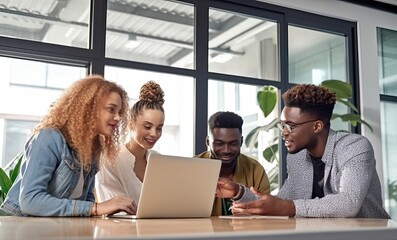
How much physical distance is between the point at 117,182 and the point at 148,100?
1.66 ft

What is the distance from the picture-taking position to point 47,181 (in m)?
1.62

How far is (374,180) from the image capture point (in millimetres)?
1975

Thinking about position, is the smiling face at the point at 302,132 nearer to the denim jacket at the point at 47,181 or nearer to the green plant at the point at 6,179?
the denim jacket at the point at 47,181

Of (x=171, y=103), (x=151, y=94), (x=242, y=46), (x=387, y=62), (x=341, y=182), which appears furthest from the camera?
(x=171, y=103)

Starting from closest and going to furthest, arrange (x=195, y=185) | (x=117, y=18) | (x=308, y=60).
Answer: (x=195, y=185) → (x=117, y=18) → (x=308, y=60)

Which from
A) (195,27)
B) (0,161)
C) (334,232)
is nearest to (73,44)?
(195,27)

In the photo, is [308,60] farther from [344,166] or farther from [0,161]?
[0,161]

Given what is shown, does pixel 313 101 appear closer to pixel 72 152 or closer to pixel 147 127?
pixel 147 127

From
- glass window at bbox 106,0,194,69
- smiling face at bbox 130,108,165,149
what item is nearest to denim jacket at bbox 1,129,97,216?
smiling face at bbox 130,108,165,149

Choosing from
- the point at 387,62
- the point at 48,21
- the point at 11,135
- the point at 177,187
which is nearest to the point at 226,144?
the point at 177,187

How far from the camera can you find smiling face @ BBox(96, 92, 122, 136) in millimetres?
1902

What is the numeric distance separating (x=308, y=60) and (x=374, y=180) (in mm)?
2340

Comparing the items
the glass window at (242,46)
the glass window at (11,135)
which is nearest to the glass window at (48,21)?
the glass window at (242,46)

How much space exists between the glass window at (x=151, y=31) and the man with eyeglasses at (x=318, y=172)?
1.58 metres
